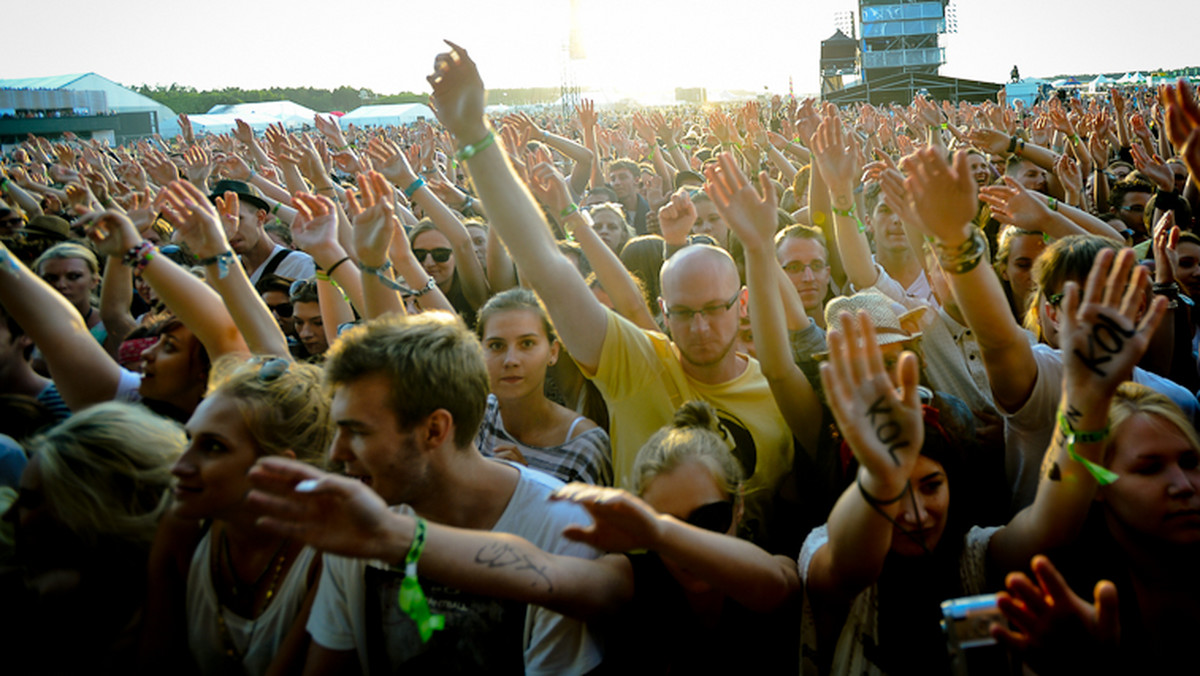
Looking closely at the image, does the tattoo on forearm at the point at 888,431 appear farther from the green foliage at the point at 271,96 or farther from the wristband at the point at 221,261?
the green foliage at the point at 271,96

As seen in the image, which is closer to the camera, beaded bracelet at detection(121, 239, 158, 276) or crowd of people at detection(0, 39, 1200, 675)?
crowd of people at detection(0, 39, 1200, 675)

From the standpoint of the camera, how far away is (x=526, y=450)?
2547mm

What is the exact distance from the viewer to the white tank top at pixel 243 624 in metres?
1.93

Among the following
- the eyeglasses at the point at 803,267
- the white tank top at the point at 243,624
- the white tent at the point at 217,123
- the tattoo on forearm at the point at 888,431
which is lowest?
the white tank top at the point at 243,624

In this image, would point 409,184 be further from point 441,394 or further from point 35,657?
point 35,657

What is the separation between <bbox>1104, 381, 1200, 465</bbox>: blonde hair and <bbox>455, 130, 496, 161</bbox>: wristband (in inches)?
76.9

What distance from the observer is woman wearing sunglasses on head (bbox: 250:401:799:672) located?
4.63ft

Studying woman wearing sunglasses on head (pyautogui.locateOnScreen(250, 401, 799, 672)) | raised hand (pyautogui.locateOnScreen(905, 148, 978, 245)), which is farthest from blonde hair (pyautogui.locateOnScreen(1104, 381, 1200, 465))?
woman wearing sunglasses on head (pyautogui.locateOnScreen(250, 401, 799, 672))

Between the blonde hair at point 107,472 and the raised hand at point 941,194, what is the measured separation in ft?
7.89

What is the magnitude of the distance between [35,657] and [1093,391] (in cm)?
261

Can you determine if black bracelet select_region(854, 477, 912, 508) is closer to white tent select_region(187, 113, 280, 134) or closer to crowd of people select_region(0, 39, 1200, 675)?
crowd of people select_region(0, 39, 1200, 675)

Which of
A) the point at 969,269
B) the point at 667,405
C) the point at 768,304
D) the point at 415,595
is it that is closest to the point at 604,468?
the point at 667,405

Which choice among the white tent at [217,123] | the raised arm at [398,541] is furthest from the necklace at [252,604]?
the white tent at [217,123]

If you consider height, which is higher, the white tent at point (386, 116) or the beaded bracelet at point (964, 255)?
the white tent at point (386, 116)
